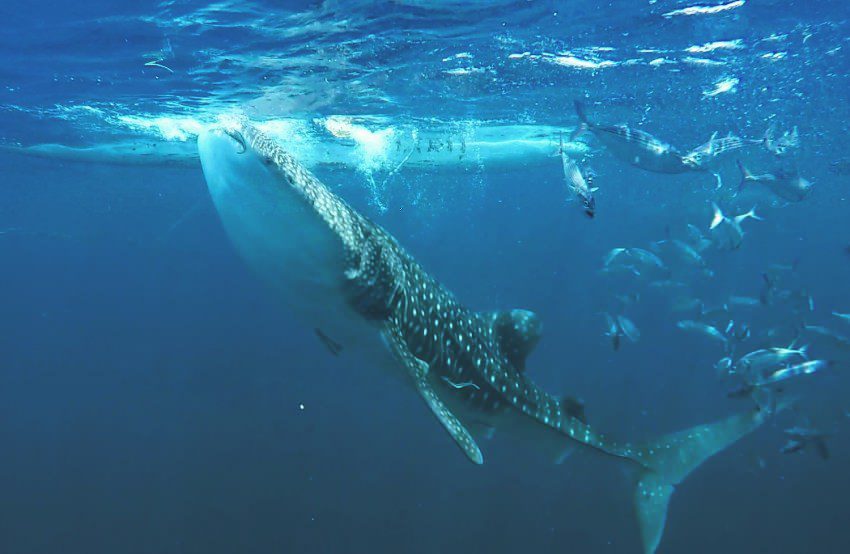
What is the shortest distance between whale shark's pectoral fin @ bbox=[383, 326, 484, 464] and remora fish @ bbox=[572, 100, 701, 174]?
514cm

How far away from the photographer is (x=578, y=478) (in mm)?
13586

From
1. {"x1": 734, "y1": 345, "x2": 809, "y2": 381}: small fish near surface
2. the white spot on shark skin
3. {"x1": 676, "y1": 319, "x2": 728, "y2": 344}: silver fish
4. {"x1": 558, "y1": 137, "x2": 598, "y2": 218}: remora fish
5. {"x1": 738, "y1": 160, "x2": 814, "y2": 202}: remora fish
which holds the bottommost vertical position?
{"x1": 676, "y1": 319, "x2": 728, "y2": 344}: silver fish

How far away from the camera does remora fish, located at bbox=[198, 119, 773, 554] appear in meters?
3.64

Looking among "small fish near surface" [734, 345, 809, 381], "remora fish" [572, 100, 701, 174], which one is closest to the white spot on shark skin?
"remora fish" [572, 100, 701, 174]

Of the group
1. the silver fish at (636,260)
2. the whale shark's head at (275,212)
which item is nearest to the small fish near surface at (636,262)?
the silver fish at (636,260)

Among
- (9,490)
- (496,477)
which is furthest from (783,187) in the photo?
(9,490)

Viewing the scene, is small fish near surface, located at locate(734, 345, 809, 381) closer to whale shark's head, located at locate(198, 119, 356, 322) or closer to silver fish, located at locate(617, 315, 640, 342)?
silver fish, located at locate(617, 315, 640, 342)

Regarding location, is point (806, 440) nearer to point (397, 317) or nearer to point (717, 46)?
point (397, 317)

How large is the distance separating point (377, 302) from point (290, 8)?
7.99 metres

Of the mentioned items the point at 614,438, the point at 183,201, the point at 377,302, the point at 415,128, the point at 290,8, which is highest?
the point at 290,8

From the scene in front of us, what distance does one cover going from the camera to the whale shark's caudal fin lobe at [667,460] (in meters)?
5.33

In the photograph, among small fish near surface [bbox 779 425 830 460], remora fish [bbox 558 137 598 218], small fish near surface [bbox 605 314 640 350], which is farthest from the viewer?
small fish near surface [bbox 605 314 640 350]

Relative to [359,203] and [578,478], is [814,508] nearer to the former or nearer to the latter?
[578,478]

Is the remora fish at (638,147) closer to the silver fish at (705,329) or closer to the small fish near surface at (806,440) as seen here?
the silver fish at (705,329)
